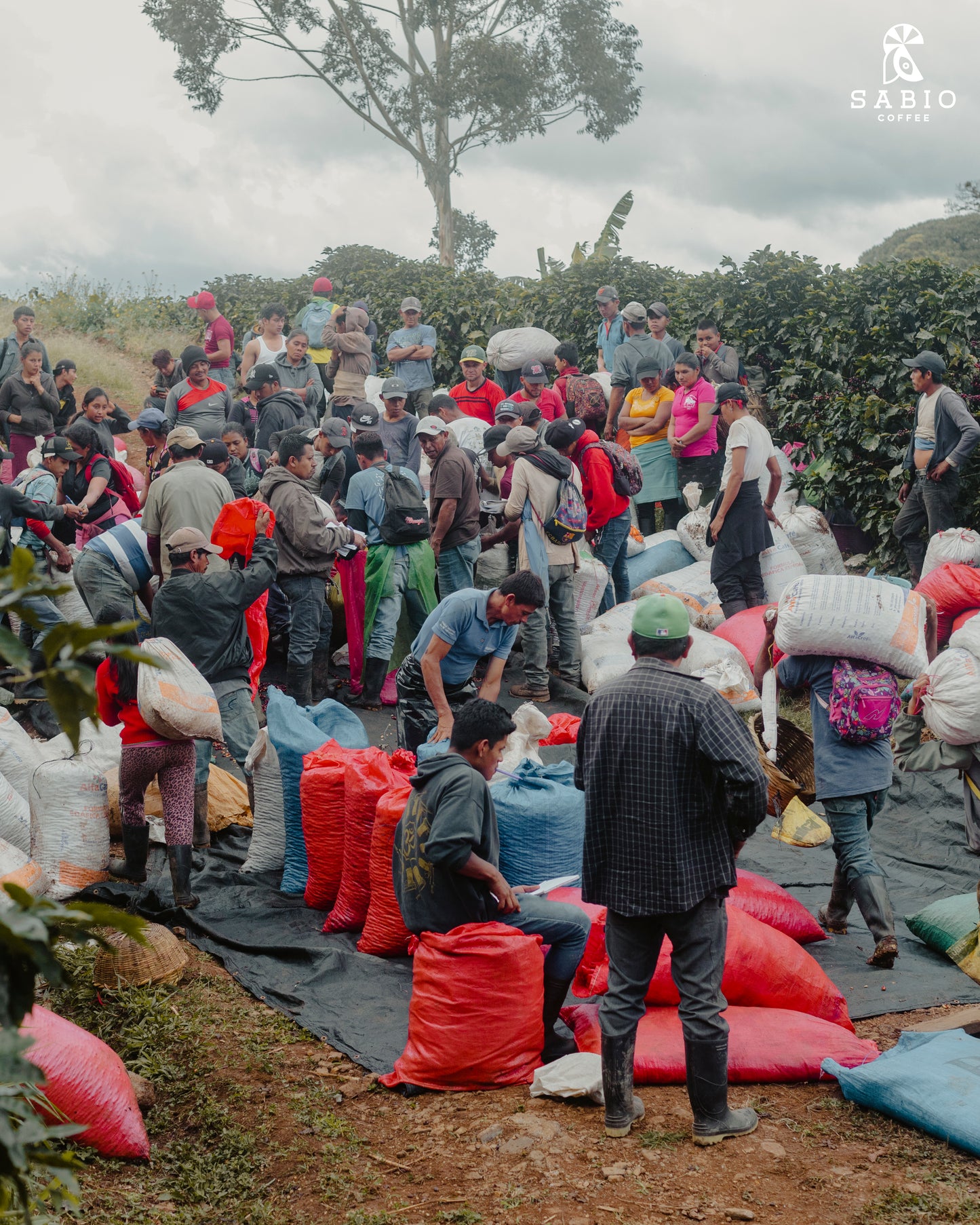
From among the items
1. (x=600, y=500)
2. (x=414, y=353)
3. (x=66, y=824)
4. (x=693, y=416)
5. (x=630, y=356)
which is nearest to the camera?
(x=66, y=824)

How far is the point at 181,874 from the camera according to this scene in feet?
16.2

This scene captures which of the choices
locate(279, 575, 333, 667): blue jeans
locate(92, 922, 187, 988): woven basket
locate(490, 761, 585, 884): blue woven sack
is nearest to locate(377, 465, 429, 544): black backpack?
locate(279, 575, 333, 667): blue jeans

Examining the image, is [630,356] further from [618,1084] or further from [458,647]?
[618,1084]

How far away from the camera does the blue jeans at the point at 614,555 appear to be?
7934 millimetres

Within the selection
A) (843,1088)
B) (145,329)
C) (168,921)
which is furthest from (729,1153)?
(145,329)

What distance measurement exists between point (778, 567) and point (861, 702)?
367cm

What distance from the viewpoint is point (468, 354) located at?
9.66m

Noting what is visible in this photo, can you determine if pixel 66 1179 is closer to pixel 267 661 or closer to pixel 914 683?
pixel 914 683

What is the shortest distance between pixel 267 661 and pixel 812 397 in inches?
208

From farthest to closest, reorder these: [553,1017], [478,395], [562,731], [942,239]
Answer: [942,239], [478,395], [562,731], [553,1017]

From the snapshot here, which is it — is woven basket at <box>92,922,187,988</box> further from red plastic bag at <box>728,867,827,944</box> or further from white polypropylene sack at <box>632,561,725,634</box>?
white polypropylene sack at <box>632,561,725,634</box>

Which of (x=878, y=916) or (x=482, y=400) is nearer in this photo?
(x=878, y=916)

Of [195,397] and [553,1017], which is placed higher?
[195,397]

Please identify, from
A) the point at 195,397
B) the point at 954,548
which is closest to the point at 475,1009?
the point at 954,548
